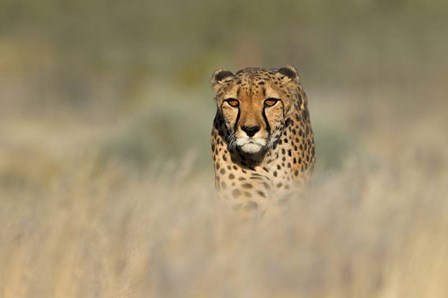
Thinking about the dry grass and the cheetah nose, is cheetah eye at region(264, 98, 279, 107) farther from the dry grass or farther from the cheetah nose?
the dry grass

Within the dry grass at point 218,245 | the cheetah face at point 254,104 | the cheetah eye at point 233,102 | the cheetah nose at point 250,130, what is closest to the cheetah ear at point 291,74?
the cheetah face at point 254,104

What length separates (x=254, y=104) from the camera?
7301 millimetres

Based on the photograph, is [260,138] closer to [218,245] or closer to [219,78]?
[219,78]

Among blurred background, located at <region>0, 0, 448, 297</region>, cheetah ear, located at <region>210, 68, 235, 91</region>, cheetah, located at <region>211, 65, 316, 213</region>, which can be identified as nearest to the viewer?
blurred background, located at <region>0, 0, 448, 297</region>

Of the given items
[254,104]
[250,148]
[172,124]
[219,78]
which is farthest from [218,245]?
[172,124]

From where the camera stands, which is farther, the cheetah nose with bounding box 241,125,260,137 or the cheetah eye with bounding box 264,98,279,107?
the cheetah eye with bounding box 264,98,279,107

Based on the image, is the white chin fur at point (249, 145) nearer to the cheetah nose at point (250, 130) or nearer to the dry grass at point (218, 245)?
the cheetah nose at point (250, 130)

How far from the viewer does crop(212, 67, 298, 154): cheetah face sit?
23.5ft

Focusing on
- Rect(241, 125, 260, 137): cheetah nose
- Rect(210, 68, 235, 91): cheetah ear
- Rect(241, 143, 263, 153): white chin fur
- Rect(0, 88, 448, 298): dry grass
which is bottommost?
Rect(0, 88, 448, 298): dry grass

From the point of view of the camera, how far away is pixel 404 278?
5.72m

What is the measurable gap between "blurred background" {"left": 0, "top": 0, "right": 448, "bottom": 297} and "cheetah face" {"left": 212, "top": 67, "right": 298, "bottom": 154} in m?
0.27

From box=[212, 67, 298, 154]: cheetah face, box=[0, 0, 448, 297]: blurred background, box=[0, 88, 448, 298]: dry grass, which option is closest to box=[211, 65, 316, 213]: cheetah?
box=[212, 67, 298, 154]: cheetah face

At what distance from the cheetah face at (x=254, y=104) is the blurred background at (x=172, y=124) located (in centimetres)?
27

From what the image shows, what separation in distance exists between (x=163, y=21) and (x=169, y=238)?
5173 cm
